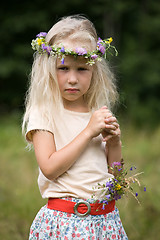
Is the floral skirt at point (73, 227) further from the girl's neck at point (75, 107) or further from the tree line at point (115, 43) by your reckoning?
the tree line at point (115, 43)

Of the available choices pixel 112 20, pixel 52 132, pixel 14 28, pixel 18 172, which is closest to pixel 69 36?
pixel 52 132

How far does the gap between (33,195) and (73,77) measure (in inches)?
106

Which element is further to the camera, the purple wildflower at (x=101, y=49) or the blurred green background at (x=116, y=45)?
the blurred green background at (x=116, y=45)

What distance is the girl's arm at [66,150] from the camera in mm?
2121

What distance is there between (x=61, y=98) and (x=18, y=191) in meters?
2.80

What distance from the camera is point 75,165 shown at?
223cm

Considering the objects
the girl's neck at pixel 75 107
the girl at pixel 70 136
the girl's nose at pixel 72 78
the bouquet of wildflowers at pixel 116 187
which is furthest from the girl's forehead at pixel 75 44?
the bouquet of wildflowers at pixel 116 187

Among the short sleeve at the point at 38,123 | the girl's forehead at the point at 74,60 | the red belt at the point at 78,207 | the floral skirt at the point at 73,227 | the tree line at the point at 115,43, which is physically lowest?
the floral skirt at the point at 73,227

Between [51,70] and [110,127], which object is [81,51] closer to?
[51,70]

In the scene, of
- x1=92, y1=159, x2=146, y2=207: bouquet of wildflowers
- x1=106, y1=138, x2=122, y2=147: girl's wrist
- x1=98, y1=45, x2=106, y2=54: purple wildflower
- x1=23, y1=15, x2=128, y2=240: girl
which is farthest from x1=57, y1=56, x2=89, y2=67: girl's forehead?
x1=92, y1=159, x2=146, y2=207: bouquet of wildflowers

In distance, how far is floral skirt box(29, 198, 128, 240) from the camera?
2.16m

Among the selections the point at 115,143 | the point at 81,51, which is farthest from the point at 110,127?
the point at 81,51

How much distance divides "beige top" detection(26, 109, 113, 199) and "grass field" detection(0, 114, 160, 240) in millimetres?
282

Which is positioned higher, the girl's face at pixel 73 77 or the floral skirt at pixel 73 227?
the girl's face at pixel 73 77
